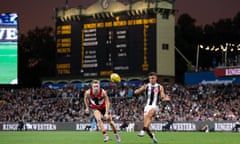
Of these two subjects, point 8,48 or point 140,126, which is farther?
point 8,48

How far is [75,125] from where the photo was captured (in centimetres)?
5603

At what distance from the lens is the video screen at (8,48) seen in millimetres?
62594

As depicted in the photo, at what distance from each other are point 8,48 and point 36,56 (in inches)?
1252

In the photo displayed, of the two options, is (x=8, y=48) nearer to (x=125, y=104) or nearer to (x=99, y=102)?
(x=125, y=104)

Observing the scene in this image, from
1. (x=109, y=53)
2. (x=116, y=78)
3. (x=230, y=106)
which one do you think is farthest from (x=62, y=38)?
(x=116, y=78)

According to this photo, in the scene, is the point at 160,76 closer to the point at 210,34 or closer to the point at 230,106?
the point at 230,106

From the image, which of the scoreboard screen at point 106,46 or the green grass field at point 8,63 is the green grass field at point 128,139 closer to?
the scoreboard screen at point 106,46

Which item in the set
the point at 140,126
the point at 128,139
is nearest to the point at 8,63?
the point at 140,126

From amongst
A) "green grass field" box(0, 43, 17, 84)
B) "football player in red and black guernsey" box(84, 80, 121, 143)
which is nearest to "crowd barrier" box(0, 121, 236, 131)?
"green grass field" box(0, 43, 17, 84)

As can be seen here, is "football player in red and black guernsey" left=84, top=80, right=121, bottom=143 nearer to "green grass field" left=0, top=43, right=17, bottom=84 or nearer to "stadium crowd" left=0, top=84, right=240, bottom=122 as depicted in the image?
"stadium crowd" left=0, top=84, right=240, bottom=122

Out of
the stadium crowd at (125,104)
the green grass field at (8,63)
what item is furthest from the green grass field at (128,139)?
the green grass field at (8,63)

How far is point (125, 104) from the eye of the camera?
6084cm

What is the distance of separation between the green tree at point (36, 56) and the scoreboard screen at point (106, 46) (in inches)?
1137

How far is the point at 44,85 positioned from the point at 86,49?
9.32 metres
